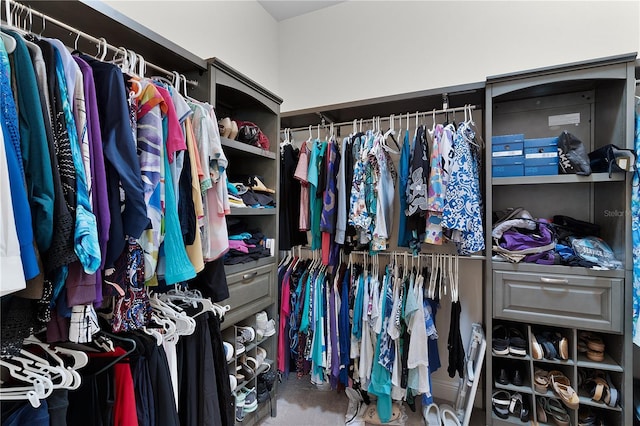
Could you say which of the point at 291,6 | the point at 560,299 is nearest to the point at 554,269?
the point at 560,299

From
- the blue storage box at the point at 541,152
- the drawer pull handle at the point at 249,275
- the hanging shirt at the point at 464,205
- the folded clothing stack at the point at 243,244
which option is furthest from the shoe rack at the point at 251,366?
the blue storage box at the point at 541,152

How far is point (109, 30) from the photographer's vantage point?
1.10 m

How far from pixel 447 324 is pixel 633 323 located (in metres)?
0.96

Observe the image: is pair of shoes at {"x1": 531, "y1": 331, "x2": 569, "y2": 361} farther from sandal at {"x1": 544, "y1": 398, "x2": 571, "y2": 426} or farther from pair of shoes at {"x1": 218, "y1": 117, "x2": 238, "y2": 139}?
pair of shoes at {"x1": 218, "y1": 117, "x2": 238, "y2": 139}

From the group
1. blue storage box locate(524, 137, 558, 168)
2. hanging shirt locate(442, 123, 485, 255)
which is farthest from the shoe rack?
blue storage box locate(524, 137, 558, 168)

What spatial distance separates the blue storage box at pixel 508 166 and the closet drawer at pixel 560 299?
561 mm

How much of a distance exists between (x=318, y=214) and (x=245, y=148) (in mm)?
681

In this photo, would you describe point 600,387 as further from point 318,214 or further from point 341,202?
point 318,214

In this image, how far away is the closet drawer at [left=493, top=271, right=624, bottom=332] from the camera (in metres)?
1.47

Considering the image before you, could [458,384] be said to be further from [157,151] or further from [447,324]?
[157,151]

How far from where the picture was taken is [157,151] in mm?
980

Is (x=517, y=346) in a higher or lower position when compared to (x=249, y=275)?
lower

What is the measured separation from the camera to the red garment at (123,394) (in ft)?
2.95

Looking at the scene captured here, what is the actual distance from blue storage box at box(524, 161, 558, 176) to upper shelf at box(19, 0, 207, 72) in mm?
1790
